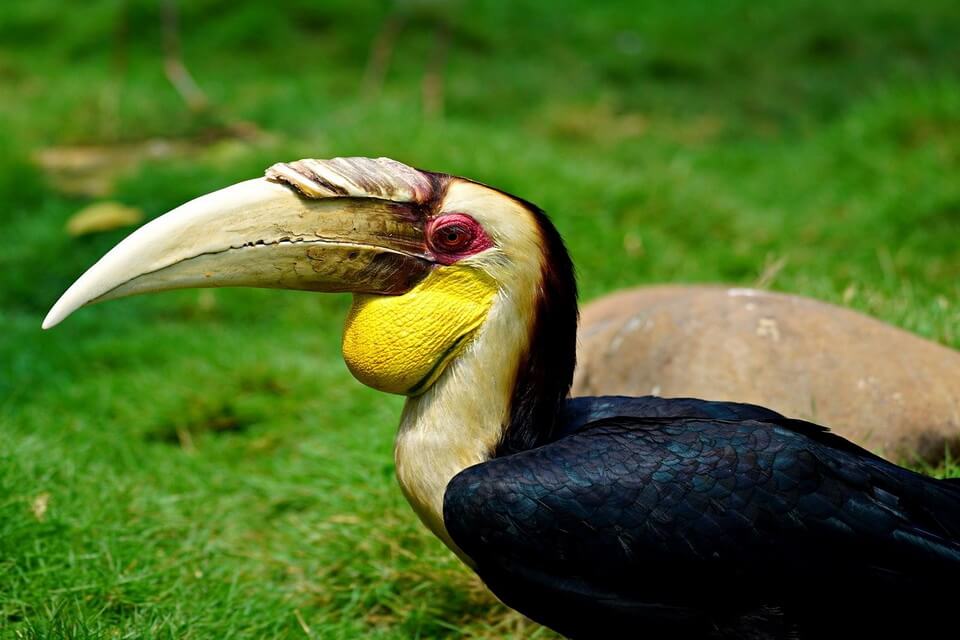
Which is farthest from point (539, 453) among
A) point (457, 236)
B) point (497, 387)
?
point (457, 236)

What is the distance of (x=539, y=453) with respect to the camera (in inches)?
92.8

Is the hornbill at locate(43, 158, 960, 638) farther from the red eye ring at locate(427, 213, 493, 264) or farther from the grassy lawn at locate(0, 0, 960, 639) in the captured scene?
the grassy lawn at locate(0, 0, 960, 639)

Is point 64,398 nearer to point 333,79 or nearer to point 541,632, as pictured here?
point 541,632

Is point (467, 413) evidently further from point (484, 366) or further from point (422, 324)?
point (422, 324)

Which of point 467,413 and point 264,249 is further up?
point 264,249

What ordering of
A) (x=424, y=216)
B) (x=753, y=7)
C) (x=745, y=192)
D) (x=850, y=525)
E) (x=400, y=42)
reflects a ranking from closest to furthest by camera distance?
(x=850, y=525), (x=424, y=216), (x=745, y=192), (x=400, y=42), (x=753, y=7)

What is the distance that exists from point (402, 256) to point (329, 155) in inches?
165

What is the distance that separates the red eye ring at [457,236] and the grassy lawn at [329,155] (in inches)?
47.9

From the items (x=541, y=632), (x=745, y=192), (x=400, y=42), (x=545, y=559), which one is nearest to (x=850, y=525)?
(x=545, y=559)

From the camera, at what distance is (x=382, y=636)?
3123 millimetres

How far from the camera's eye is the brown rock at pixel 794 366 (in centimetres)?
339

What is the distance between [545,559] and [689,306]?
1.75 m

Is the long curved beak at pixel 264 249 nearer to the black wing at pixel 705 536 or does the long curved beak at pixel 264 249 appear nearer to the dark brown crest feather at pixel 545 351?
the dark brown crest feather at pixel 545 351

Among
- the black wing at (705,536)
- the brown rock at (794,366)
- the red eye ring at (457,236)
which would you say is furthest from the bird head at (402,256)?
the brown rock at (794,366)
